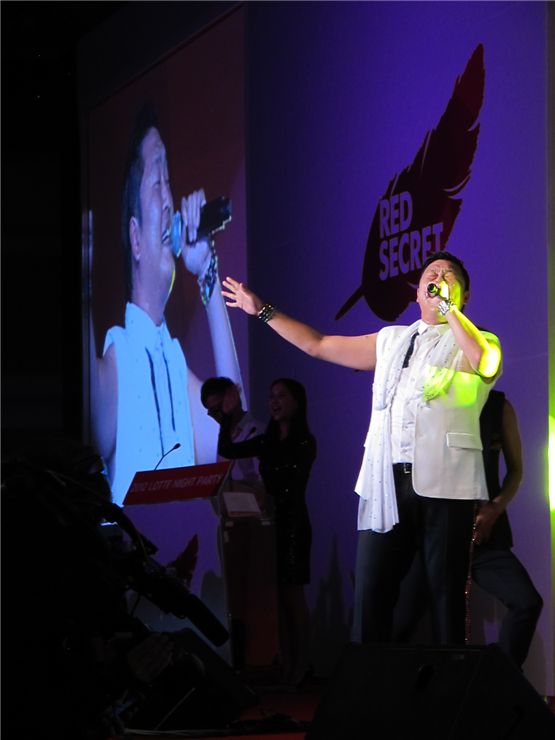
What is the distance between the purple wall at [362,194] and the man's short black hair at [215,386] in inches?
6.9

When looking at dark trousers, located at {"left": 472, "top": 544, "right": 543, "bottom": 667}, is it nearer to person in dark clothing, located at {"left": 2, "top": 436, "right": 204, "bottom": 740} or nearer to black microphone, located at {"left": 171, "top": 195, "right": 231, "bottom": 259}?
person in dark clothing, located at {"left": 2, "top": 436, "right": 204, "bottom": 740}

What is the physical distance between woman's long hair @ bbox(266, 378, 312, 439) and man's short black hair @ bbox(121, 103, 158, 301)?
222 centimetres

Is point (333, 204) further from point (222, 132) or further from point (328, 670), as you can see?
point (328, 670)

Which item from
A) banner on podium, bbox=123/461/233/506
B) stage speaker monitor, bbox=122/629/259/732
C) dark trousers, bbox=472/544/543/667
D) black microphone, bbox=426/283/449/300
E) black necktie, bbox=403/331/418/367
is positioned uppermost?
black microphone, bbox=426/283/449/300

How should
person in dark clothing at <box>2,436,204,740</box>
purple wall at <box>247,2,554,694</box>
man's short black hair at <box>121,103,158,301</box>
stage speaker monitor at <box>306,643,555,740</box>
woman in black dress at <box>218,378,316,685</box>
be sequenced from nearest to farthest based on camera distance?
person in dark clothing at <box>2,436,204,740</box> < stage speaker monitor at <box>306,643,555,740</box> < purple wall at <box>247,2,554,694</box> < woman in black dress at <box>218,378,316,685</box> < man's short black hair at <box>121,103,158,301</box>

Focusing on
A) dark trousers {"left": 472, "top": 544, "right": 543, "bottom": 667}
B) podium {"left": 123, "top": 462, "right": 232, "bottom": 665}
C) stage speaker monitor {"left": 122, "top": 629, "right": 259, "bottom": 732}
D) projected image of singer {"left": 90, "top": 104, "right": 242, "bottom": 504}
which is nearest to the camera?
stage speaker monitor {"left": 122, "top": 629, "right": 259, "bottom": 732}

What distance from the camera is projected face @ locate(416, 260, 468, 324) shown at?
12.5 feet

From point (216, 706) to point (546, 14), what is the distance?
2.89 meters

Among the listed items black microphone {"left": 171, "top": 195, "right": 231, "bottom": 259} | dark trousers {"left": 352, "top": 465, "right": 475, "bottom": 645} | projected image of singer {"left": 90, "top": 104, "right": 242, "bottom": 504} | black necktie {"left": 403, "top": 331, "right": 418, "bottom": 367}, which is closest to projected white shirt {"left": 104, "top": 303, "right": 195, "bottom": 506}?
projected image of singer {"left": 90, "top": 104, "right": 242, "bottom": 504}

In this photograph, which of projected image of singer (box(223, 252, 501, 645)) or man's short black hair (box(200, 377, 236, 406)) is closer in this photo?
projected image of singer (box(223, 252, 501, 645))

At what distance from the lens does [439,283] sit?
3799mm

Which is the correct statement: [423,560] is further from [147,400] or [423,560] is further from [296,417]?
[147,400]

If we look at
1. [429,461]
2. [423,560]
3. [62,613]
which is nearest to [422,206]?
[429,461]

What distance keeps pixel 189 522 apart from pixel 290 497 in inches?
21.6
